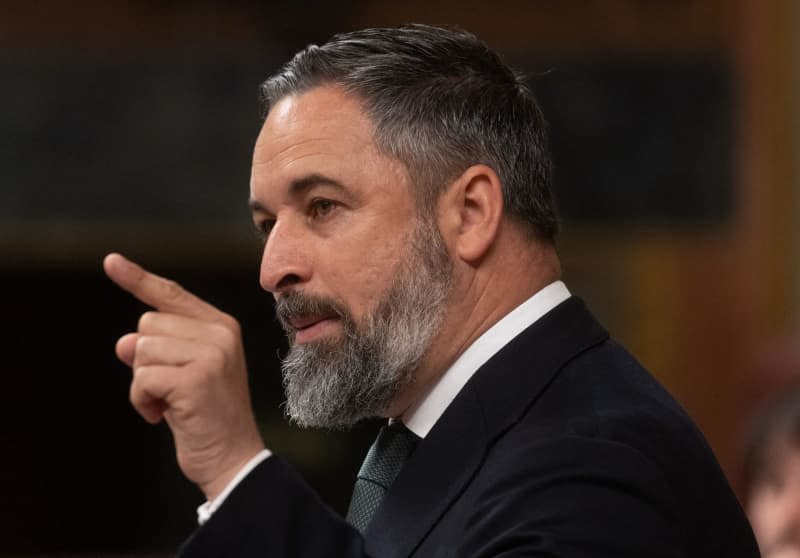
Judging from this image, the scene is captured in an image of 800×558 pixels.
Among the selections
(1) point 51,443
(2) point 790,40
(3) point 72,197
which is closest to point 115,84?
(3) point 72,197

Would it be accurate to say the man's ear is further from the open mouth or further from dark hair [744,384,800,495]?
Answer: dark hair [744,384,800,495]

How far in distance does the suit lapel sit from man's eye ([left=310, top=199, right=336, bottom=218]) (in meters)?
0.32

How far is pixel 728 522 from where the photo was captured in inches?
79.5

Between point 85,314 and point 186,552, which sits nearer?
point 186,552

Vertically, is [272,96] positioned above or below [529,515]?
above

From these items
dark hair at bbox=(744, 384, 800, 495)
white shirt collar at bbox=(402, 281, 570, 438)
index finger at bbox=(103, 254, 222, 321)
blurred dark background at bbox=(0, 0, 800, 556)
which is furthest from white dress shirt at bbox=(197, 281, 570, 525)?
blurred dark background at bbox=(0, 0, 800, 556)

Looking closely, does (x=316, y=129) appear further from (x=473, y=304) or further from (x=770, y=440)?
(x=770, y=440)

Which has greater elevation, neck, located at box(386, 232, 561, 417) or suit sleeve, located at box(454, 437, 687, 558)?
neck, located at box(386, 232, 561, 417)

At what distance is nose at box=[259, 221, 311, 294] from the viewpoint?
219 centimetres

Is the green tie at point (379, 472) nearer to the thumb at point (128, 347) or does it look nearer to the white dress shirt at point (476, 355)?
the white dress shirt at point (476, 355)

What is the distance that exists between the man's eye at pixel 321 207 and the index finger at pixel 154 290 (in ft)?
1.36

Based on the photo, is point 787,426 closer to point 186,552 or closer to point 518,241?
point 518,241

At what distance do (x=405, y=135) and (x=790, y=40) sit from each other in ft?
16.2

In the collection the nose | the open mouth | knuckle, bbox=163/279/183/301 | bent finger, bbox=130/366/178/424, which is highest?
knuckle, bbox=163/279/183/301
